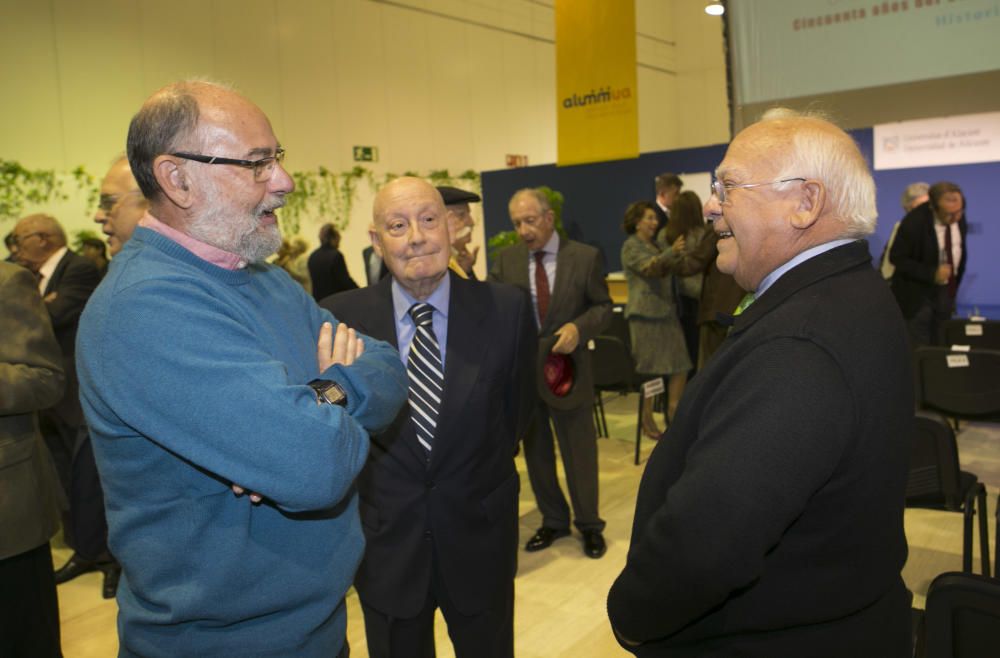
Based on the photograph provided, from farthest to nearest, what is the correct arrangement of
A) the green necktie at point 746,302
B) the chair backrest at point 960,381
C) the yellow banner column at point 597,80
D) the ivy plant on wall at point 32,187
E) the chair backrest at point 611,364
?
the ivy plant on wall at point 32,187
the yellow banner column at point 597,80
the chair backrest at point 611,364
the chair backrest at point 960,381
the green necktie at point 746,302

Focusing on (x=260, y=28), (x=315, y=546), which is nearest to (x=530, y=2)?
(x=260, y=28)

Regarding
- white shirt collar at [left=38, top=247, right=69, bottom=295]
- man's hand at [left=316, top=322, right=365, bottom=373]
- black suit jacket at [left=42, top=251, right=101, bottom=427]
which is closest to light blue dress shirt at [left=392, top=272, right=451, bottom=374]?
man's hand at [left=316, top=322, right=365, bottom=373]

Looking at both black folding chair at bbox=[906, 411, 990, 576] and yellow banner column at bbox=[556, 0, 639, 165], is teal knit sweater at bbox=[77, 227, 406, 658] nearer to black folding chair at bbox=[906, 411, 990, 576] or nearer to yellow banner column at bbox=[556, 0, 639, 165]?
black folding chair at bbox=[906, 411, 990, 576]

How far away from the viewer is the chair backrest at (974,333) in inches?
204

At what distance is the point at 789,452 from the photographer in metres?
1.21

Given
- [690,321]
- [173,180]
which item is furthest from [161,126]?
[690,321]

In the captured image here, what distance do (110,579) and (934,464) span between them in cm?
406

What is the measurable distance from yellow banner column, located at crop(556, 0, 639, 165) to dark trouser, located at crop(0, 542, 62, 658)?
17.1 feet

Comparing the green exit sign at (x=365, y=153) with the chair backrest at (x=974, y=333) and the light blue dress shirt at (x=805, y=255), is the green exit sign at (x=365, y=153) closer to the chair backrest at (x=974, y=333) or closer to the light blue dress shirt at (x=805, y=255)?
the chair backrest at (x=974, y=333)

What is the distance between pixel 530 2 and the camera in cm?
1393

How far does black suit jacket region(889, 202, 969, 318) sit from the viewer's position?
6.39 metres

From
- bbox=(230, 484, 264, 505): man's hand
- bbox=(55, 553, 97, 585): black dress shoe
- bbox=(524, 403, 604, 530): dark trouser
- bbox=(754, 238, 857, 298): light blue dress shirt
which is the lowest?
bbox=(55, 553, 97, 585): black dress shoe

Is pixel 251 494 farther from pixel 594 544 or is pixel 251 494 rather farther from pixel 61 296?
pixel 61 296

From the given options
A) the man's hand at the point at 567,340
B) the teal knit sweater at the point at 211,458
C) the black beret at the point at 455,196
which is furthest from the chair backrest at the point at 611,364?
the teal knit sweater at the point at 211,458
